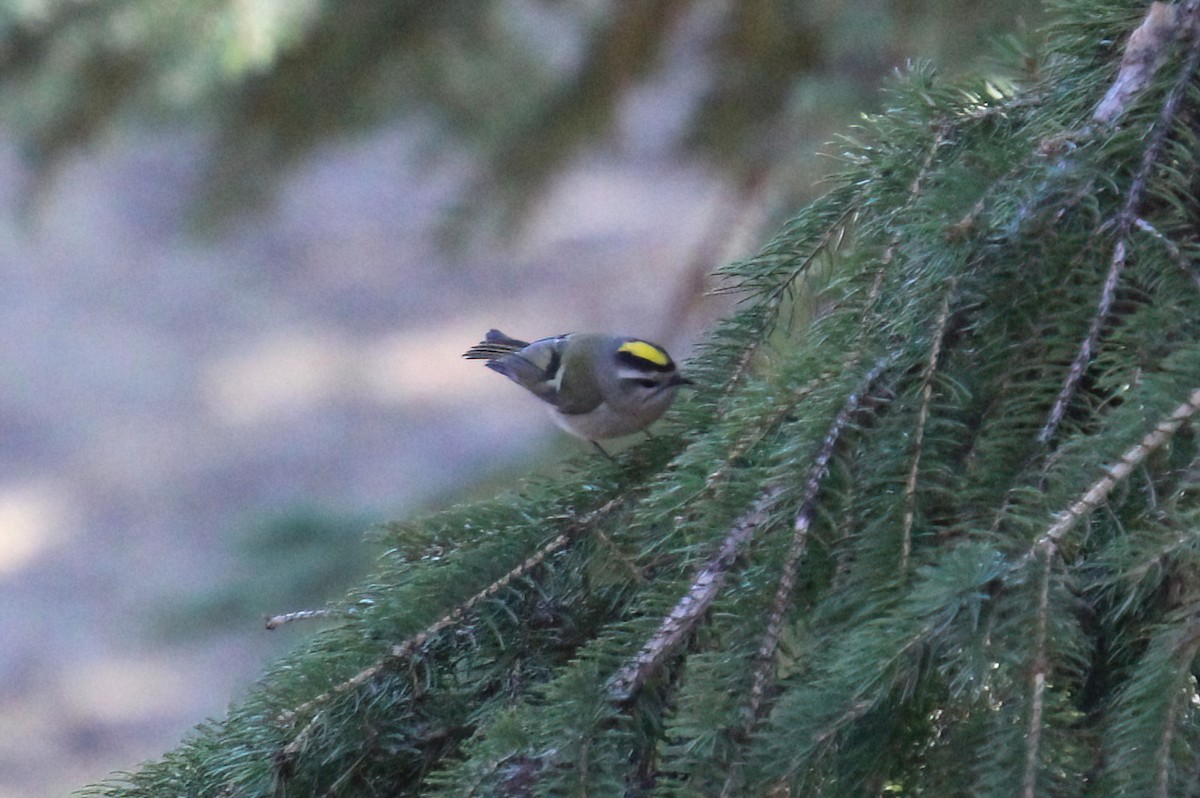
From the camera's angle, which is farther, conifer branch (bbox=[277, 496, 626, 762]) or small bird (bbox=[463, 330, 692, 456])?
small bird (bbox=[463, 330, 692, 456])

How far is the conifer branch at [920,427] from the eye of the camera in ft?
3.53

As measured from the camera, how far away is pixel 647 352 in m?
2.22

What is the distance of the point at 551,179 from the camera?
315 cm

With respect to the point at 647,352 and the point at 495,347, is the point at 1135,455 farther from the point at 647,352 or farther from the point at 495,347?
the point at 495,347

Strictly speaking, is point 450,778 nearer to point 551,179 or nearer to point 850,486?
point 850,486

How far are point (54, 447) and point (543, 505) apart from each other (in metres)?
6.90

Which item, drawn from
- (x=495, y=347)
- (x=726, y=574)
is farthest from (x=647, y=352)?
(x=726, y=574)

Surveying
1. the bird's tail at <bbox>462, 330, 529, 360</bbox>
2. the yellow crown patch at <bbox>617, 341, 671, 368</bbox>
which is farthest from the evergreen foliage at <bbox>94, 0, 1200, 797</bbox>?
the bird's tail at <bbox>462, 330, 529, 360</bbox>

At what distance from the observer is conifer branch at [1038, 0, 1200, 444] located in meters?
1.14

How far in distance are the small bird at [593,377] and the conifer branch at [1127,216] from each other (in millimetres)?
865

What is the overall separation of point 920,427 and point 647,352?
111 centimetres

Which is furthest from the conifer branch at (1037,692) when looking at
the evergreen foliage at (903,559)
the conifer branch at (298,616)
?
the conifer branch at (298,616)

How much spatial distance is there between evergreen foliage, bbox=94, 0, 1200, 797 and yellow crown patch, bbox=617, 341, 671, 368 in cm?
68

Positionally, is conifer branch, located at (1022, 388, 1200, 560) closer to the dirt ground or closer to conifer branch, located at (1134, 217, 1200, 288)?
conifer branch, located at (1134, 217, 1200, 288)
